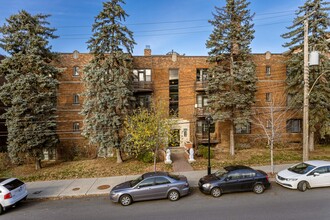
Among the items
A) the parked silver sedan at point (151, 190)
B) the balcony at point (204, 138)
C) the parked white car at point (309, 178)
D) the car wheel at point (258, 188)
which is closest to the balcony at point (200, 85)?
the balcony at point (204, 138)

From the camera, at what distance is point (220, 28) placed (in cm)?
1664

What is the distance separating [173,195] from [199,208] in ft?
4.83

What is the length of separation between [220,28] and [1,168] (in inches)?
877

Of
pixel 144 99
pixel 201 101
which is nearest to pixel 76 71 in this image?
pixel 144 99

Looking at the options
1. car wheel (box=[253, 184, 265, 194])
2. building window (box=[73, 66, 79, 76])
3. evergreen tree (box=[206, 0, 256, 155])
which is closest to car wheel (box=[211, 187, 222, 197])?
car wheel (box=[253, 184, 265, 194])

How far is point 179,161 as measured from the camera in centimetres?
1623

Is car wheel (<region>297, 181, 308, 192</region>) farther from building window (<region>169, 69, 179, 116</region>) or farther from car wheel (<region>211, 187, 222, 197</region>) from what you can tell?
building window (<region>169, 69, 179, 116</region>)

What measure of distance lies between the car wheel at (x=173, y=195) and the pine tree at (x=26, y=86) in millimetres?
11751

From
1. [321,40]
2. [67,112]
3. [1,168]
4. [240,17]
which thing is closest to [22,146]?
[1,168]

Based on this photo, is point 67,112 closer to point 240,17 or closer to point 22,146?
point 22,146

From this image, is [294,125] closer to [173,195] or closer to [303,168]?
[303,168]

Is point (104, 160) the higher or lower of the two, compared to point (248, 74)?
lower

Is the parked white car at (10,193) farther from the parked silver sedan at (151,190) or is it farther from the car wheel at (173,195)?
the car wheel at (173,195)

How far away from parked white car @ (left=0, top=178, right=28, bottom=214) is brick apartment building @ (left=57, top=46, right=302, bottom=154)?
1073 cm
